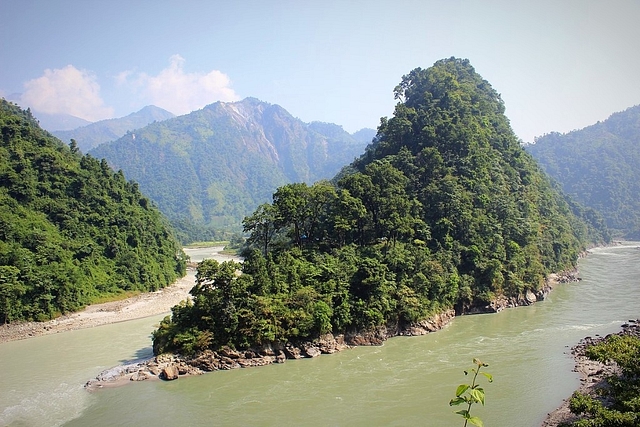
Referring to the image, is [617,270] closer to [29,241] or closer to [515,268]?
[515,268]

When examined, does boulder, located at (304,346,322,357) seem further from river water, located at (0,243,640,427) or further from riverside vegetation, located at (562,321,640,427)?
riverside vegetation, located at (562,321,640,427)

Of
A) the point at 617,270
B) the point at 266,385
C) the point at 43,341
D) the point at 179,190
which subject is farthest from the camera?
the point at 179,190

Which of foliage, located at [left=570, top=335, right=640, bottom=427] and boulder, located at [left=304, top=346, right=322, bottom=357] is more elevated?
foliage, located at [left=570, top=335, right=640, bottom=427]

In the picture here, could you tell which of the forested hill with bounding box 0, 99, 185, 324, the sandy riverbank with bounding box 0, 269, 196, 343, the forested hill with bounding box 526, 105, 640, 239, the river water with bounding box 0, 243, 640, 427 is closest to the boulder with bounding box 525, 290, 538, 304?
the river water with bounding box 0, 243, 640, 427

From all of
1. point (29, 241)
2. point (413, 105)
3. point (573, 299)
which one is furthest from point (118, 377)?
point (413, 105)

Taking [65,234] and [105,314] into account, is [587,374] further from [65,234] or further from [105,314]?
[65,234]

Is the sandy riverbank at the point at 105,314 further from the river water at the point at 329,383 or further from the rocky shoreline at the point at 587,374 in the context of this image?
the rocky shoreline at the point at 587,374

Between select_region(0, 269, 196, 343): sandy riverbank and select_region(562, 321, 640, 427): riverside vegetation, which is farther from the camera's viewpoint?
select_region(0, 269, 196, 343): sandy riverbank
